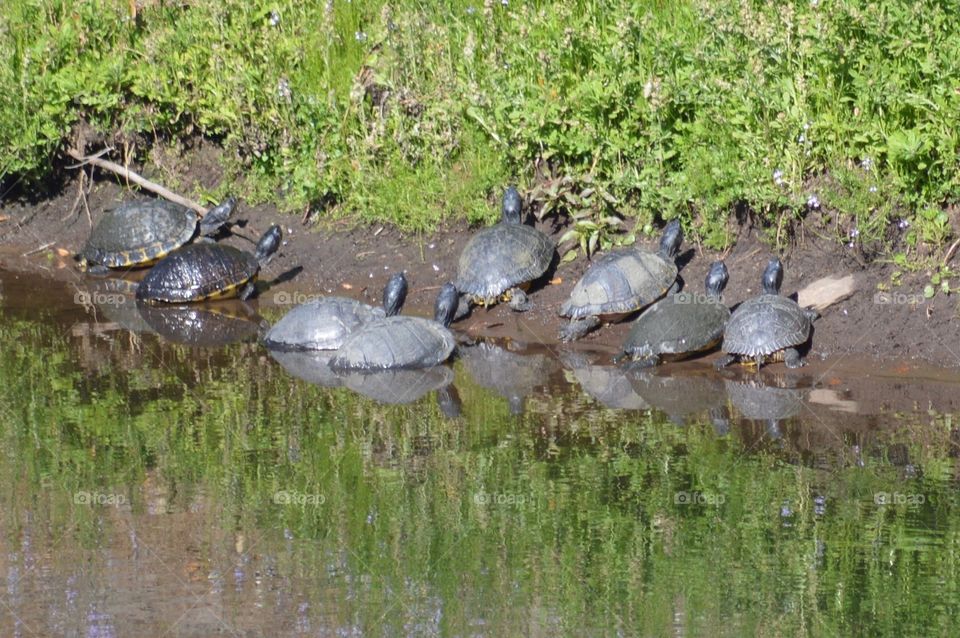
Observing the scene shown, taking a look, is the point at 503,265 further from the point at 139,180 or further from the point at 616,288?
the point at 139,180

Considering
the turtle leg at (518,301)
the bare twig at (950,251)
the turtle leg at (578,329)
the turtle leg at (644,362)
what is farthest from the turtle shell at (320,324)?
the bare twig at (950,251)

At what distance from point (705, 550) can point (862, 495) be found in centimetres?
96

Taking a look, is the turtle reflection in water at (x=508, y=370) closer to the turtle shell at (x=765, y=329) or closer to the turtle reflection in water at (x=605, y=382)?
the turtle reflection in water at (x=605, y=382)

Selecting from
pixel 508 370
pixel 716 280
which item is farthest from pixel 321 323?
pixel 716 280

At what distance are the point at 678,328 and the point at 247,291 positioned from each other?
3.65 meters

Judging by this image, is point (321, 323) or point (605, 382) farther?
point (321, 323)

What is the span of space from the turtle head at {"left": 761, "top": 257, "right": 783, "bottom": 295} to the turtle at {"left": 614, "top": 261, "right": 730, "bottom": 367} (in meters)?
0.32

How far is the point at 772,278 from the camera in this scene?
8555mm

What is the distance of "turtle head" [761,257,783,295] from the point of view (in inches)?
336

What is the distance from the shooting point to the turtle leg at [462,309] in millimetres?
9281

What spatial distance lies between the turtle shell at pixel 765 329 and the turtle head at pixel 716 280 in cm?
59

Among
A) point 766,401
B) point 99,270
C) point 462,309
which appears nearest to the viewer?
point 766,401

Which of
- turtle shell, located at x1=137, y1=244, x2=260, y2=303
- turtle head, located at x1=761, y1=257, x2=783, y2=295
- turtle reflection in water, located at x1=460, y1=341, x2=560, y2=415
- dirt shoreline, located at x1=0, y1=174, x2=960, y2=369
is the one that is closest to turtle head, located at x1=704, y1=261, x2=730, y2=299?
dirt shoreline, located at x1=0, y1=174, x2=960, y2=369

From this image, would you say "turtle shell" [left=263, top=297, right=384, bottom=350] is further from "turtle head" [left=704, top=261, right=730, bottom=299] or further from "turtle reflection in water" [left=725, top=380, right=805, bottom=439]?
"turtle reflection in water" [left=725, top=380, right=805, bottom=439]
